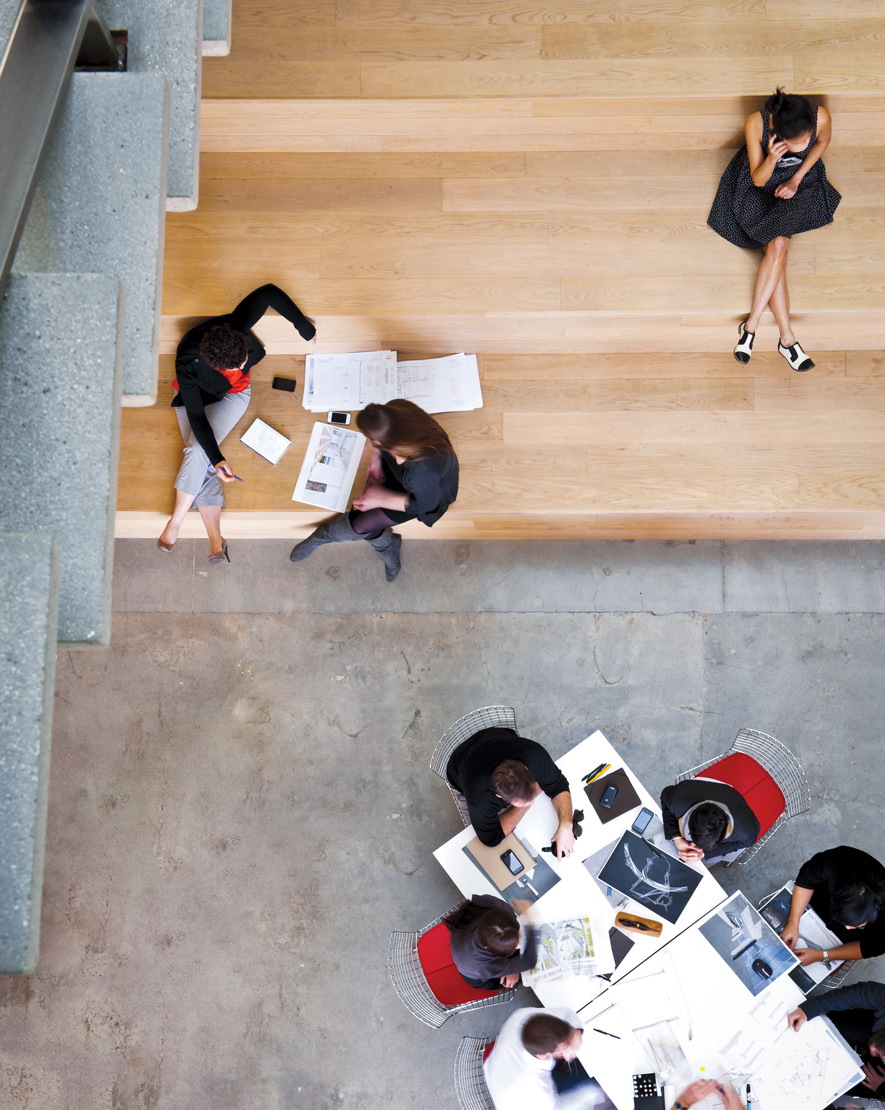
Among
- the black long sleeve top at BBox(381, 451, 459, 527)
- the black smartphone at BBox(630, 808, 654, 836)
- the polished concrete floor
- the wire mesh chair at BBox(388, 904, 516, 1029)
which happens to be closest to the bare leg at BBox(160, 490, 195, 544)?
the polished concrete floor

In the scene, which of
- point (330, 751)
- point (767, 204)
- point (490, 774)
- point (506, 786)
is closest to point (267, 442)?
point (330, 751)

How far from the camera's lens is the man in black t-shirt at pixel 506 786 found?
3371 millimetres

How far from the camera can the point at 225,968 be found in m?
4.32

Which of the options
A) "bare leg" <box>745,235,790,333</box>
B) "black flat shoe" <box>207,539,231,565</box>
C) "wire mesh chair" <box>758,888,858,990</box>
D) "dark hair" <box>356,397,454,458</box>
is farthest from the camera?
"black flat shoe" <box>207,539,231,565</box>

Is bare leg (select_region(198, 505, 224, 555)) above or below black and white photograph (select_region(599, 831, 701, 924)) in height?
above

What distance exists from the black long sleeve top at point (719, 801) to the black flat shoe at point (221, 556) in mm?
2633

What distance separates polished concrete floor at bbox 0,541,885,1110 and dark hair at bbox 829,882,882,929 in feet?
2.84

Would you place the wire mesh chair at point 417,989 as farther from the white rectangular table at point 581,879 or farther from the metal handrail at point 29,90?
the metal handrail at point 29,90

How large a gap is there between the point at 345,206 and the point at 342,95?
497mm

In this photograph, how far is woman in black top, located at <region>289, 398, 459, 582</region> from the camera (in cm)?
350

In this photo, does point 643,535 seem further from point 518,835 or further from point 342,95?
point 342,95

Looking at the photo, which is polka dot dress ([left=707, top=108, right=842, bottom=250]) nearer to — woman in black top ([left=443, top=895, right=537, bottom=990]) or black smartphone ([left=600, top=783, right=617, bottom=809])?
black smartphone ([left=600, top=783, right=617, bottom=809])

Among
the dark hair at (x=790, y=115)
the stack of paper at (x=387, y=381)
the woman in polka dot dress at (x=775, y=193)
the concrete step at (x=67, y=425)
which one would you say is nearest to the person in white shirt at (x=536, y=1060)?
the concrete step at (x=67, y=425)

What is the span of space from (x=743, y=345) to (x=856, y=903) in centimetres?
265
